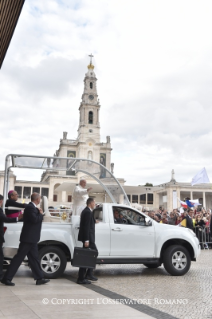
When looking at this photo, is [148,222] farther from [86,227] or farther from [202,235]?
[202,235]

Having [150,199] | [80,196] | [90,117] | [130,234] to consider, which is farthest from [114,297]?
[150,199]

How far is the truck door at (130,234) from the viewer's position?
348 inches

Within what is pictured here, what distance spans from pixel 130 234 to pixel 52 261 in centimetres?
216

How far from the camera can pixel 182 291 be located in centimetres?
704

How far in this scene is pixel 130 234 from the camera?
8.96m

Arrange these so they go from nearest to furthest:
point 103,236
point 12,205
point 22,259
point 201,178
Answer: point 22,259, point 12,205, point 103,236, point 201,178

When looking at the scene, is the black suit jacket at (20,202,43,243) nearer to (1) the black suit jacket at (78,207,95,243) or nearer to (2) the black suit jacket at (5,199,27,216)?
(2) the black suit jacket at (5,199,27,216)

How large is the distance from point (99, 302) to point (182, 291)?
2.11 meters

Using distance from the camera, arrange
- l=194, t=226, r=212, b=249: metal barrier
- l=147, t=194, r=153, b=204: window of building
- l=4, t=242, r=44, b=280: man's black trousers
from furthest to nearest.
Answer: l=147, t=194, r=153, b=204: window of building
l=194, t=226, r=212, b=249: metal barrier
l=4, t=242, r=44, b=280: man's black trousers

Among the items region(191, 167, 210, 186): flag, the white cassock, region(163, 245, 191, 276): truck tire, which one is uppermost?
region(191, 167, 210, 186): flag

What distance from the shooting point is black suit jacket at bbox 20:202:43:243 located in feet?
→ 23.3

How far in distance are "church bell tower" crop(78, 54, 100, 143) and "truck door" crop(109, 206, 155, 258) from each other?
77675 mm

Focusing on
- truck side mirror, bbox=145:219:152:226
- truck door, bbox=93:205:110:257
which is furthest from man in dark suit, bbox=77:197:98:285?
truck side mirror, bbox=145:219:152:226

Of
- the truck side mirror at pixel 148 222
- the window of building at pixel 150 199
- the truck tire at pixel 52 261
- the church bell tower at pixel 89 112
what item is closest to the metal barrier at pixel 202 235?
the truck side mirror at pixel 148 222
